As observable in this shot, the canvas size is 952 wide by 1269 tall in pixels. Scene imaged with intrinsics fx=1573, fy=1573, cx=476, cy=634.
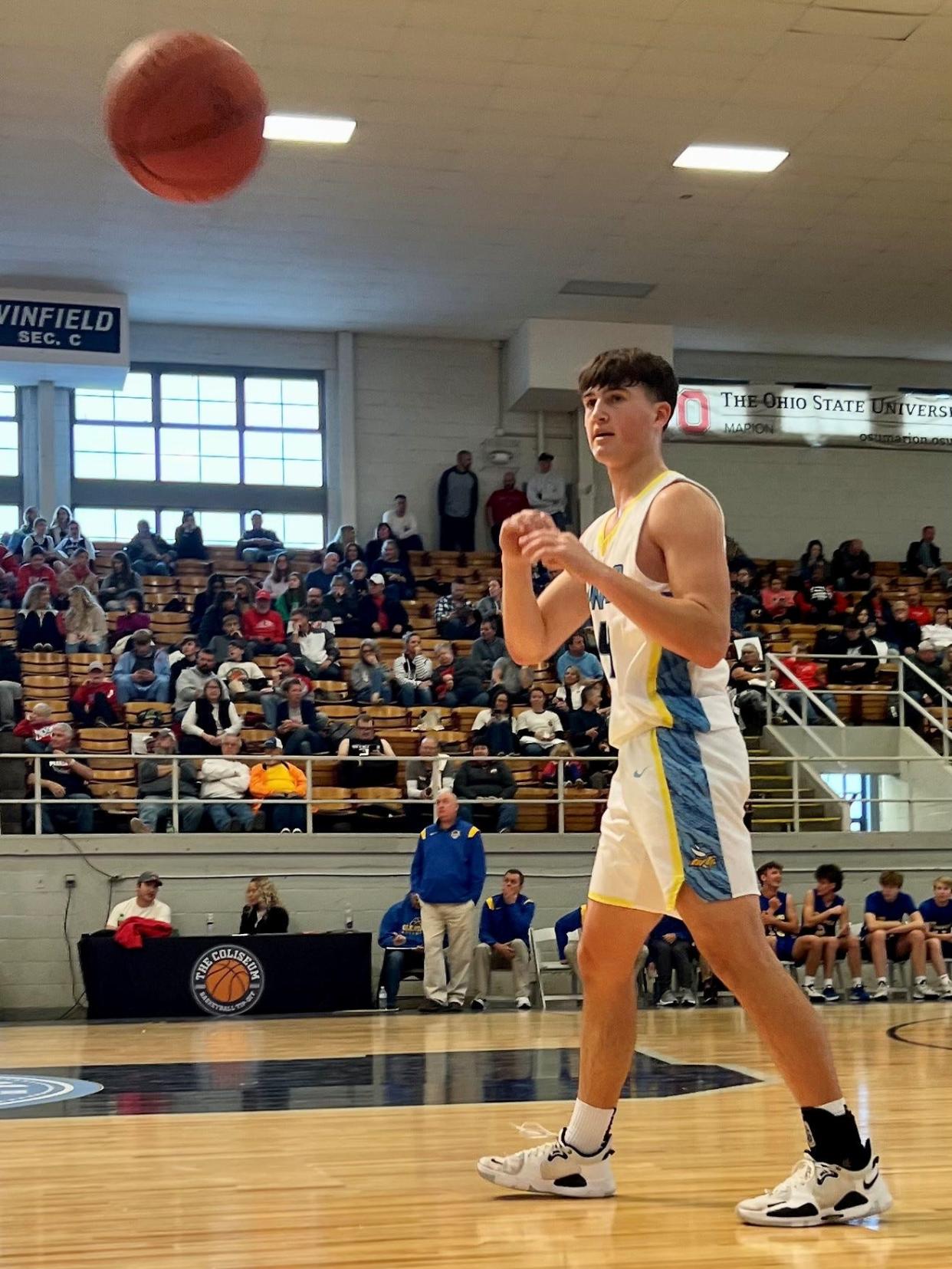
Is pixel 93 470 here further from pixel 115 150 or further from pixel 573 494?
pixel 115 150

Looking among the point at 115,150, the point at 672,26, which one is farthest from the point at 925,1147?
the point at 672,26

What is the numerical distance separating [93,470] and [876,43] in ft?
37.1

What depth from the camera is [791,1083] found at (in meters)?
3.38

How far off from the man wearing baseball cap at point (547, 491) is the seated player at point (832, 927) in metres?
8.25

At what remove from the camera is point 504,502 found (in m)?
20.1

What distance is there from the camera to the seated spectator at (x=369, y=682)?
15375mm

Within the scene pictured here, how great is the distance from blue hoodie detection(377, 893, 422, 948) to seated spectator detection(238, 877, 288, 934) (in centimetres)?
79

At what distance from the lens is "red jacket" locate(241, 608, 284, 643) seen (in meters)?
16.6

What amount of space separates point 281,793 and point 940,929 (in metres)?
5.66

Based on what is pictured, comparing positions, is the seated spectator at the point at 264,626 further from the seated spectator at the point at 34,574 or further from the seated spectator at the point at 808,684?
the seated spectator at the point at 808,684

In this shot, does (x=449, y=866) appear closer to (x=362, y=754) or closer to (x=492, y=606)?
(x=362, y=754)

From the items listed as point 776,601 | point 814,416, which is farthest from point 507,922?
point 814,416

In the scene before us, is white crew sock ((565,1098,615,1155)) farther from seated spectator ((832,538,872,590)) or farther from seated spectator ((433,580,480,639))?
Result: seated spectator ((832,538,872,590))

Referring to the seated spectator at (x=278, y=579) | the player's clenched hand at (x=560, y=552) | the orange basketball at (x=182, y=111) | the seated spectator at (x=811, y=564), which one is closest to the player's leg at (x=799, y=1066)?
the player's clenched hand at (x=560, y=552)
